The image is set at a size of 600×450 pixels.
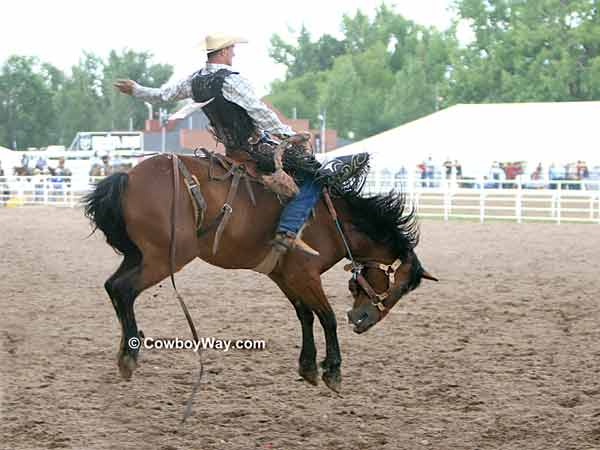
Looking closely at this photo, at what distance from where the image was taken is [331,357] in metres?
4.99

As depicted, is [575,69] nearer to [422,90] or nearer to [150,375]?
[422,90]

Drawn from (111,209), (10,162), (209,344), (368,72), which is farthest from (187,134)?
(111,209)

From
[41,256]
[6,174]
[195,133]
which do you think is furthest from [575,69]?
[41,256]

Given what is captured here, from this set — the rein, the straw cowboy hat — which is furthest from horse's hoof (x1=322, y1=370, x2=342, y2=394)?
the straw cowboy hat

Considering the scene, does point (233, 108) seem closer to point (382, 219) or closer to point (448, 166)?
point (382, 219)

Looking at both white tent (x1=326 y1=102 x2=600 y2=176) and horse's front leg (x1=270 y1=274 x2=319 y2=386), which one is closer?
horse's front leg (x1=270 y1=274 x2=319 y2=386)

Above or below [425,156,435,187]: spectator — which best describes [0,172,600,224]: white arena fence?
below

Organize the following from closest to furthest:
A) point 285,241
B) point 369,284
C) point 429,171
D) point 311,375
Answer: point 285,241, point 311,375, point 369,284, point 429,171

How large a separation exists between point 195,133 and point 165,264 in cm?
3890

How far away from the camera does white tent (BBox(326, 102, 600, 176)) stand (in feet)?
125

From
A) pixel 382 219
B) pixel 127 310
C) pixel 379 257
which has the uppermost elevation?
pixel 382 219

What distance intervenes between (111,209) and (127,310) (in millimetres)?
510

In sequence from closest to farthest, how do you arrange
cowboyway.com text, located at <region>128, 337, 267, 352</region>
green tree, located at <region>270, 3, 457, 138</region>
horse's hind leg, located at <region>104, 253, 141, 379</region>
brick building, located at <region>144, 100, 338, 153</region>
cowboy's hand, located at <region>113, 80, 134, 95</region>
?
horse's hind leg, located at <region>104, 253, 141, 379</region>, cowboy's hand, located at <region>113, 80, 134, 95</region>, cowboyway.com text, located at <region>128, 337, 267, 352</region>, brick building, located at <region>144, 100, 338, 153</region>, green tree, located at <region>270, 3, 457, 138</region>

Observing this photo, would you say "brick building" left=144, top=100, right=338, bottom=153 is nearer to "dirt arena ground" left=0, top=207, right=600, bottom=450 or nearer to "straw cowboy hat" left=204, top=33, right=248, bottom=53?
"dirt arena ground" left=0, top=207, right=600, bottom=450
